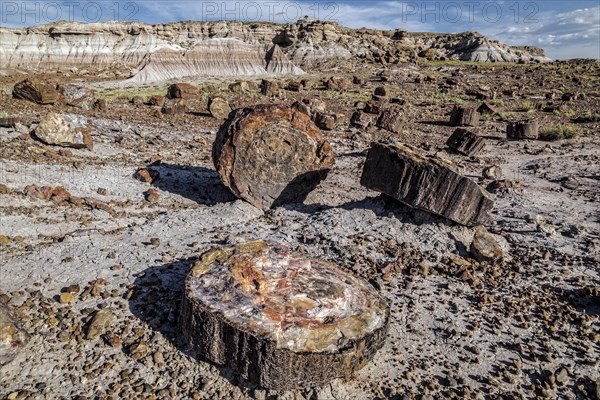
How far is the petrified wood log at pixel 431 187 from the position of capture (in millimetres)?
5043

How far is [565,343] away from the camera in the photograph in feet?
12.5

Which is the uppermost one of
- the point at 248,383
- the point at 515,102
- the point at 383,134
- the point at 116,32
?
the point at 116,32

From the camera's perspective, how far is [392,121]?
12.6 metres

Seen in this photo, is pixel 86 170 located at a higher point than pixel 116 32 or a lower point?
lower

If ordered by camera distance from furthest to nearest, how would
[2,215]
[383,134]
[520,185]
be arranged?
[383,134] → [520,185] → [2,215]

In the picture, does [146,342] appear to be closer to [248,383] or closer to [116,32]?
[248,383]

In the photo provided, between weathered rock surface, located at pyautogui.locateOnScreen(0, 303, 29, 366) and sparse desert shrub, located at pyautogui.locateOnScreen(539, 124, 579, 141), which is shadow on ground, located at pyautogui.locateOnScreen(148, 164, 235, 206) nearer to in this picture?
weathered rock surface, located at pyautogui.locateOnScreen(0, 303, 29, 366)

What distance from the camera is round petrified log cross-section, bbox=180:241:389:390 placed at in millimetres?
3111

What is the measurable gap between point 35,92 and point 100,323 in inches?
425

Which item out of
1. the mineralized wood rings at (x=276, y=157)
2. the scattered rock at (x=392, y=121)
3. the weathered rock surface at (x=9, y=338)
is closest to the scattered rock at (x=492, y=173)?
the mineralized wood rings at (x=276, y=157)

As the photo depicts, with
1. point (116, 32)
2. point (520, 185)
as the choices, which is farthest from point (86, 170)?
point (116, 32)

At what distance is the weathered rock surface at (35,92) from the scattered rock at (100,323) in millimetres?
10571

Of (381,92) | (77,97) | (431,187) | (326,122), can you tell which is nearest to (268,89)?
(381,92)

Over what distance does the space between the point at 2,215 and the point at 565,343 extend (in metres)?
7.00
